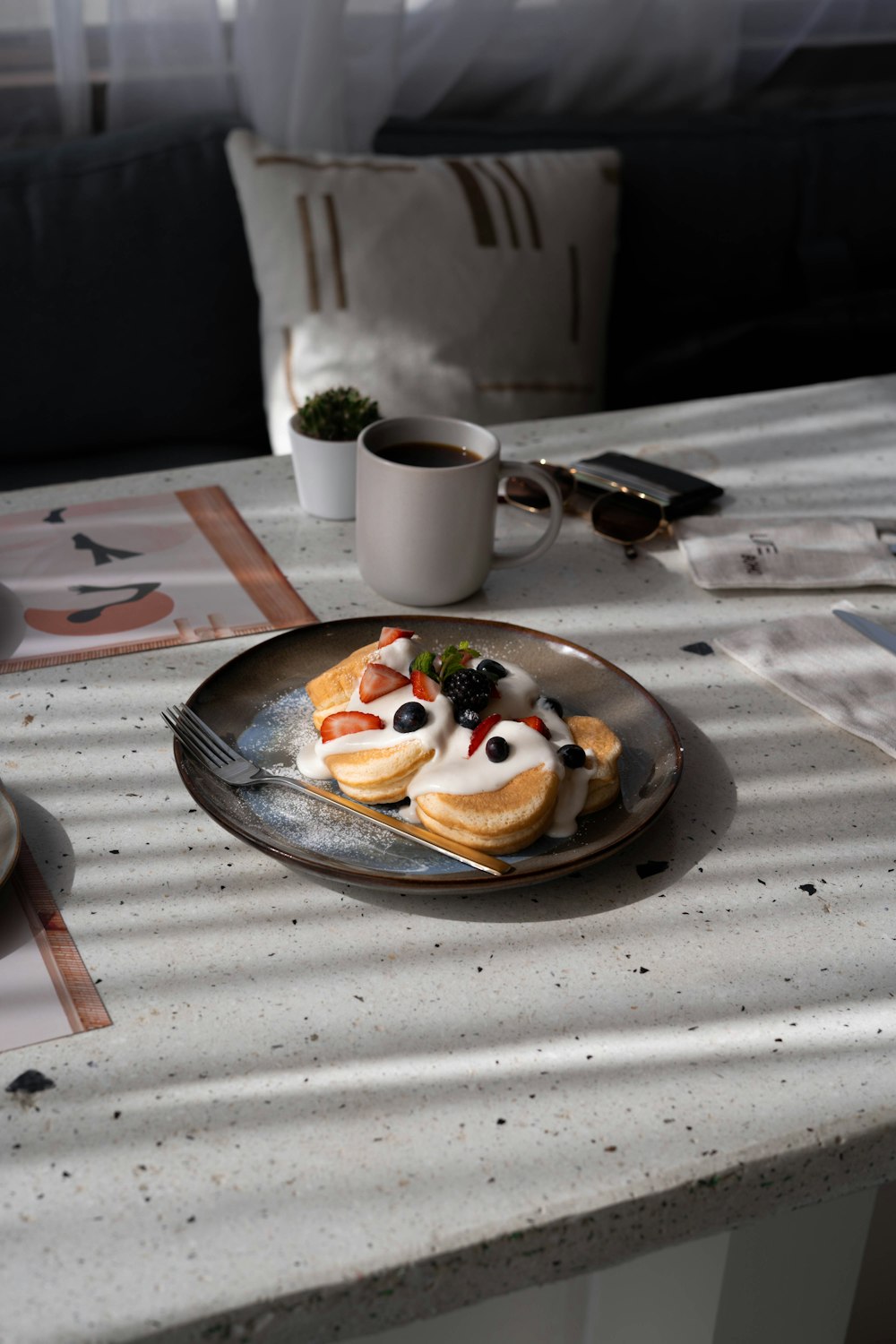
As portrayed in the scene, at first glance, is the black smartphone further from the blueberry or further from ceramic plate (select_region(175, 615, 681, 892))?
the blueberry

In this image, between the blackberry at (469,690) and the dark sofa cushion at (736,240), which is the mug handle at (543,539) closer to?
the blackberry at (469,690)

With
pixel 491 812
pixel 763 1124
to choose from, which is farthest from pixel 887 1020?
pixel 491 812

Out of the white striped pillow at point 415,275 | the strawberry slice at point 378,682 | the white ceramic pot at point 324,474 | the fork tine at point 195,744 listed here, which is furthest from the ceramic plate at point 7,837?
the white striped pillow at point 415,275

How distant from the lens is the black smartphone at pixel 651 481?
1.19m

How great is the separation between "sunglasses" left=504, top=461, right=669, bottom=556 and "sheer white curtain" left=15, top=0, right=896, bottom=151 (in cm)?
116

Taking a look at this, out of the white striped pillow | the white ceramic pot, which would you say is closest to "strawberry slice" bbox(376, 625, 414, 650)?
the white ceramic pot

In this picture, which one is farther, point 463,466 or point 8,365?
point 8,365

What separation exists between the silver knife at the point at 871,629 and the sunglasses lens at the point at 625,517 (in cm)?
20

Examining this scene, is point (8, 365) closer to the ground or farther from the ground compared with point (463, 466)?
closer to the ground

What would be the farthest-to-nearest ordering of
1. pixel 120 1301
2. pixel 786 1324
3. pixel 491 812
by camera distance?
pixel 786 1324
pixel 491 812
pixel 120 1301

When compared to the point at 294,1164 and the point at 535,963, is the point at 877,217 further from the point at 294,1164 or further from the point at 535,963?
the point at 294,1164

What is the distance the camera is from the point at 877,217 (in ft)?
7.35

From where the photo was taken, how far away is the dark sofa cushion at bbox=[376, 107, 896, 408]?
6.92ft

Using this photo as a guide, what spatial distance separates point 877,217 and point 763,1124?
2081 mm
